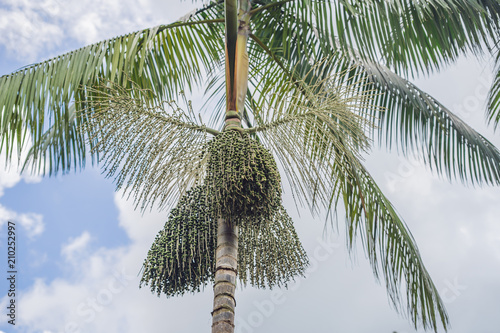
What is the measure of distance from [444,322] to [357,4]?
84.1 inches

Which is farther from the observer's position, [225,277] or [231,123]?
[231,123]

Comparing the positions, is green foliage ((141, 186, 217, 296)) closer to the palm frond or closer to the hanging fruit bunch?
the hanging fruit bunch

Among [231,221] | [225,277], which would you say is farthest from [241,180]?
[225,277]

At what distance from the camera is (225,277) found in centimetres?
296

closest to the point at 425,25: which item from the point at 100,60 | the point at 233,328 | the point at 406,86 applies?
the point at 406,86

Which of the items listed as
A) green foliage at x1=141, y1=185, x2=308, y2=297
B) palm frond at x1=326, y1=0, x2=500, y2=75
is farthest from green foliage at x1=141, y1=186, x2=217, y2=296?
palm frond at x1=326, y1=0, x2=500, y2=75

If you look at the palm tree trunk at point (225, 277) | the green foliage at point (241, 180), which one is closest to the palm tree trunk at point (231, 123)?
the palm tree trunk at point (225, 277)

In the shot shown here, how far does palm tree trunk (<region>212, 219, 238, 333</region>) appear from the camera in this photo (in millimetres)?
2811

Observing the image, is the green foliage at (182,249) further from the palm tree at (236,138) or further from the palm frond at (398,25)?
the palm frond at (398,25)

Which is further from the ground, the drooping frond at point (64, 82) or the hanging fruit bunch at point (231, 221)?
the drooping frond at point (64, 82)

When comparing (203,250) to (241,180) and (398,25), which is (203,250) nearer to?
(241,180)

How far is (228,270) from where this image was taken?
2998 millimetres

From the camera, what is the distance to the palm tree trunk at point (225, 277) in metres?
2.81

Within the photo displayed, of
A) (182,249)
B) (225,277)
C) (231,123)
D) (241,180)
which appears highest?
(231,123)
